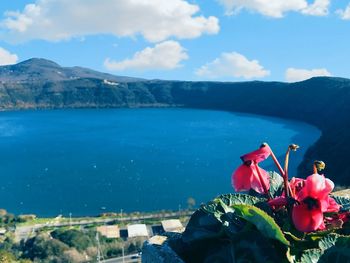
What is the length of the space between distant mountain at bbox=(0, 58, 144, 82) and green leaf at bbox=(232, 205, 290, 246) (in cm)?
16551

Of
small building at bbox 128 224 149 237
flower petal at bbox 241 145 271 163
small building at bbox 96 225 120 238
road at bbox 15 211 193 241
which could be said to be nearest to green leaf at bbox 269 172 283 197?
flower petal at bbox 241 145 271 163


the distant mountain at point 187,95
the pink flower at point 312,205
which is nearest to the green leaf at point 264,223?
the pink flower at point 312,205

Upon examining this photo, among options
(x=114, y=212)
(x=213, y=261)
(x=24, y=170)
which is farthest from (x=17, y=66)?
(x=213, y=261)

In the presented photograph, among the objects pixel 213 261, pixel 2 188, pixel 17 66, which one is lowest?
pixel 2 188

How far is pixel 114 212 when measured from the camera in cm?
2838

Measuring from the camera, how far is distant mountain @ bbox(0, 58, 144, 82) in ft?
555

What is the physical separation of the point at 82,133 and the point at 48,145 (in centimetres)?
1227

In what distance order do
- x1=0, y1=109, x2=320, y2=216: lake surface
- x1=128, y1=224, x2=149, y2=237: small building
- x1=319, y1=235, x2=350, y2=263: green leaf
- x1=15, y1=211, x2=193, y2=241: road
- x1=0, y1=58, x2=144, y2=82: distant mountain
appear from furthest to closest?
1. x1=0, y1=58, x2=144, y2=82: distant mountain
2. x1=0, y1=109, x2=320, y2=216: lake surface
3. x1=15, y1=211, x2=193, y2=241: road
4. x1=128, y1=224, x2=149, y2=237: small building
5. x1=319, y1=235, x2=350, y2=263: green leaf

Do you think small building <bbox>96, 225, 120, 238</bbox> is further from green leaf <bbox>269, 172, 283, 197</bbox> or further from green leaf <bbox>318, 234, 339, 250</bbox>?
green leaf <bbox>318, 234, 339, 250</bbox>

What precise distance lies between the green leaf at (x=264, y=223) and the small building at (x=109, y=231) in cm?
2066

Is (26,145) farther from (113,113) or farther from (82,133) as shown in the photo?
(113,113)

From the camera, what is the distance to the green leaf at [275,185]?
54.3 inches

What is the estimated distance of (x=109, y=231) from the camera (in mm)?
22422

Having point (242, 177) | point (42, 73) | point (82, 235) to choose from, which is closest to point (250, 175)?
point (242, 177)
